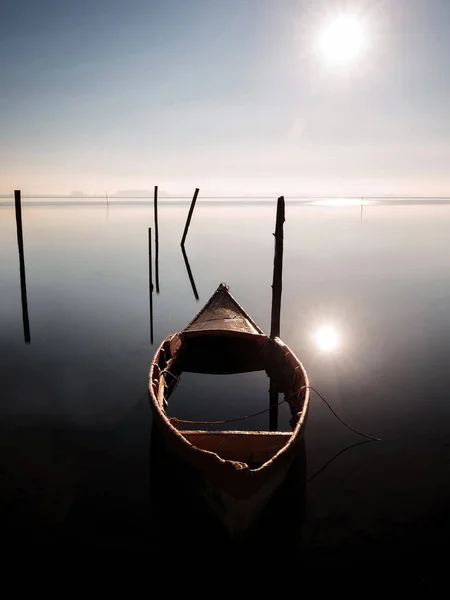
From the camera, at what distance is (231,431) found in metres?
9.35

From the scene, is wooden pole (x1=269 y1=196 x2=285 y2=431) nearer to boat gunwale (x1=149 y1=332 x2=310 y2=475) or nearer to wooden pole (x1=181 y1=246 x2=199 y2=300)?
boat gunwale (x1=149 y1=332 x2=310 y2=475)

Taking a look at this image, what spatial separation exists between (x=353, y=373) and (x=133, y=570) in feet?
35.6

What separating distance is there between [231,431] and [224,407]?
3.80 metres

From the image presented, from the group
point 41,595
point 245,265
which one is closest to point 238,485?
point 41,595

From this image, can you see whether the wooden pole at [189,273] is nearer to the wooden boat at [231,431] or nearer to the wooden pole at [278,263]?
the wooden boat at [231,431]

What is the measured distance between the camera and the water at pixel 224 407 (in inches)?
322

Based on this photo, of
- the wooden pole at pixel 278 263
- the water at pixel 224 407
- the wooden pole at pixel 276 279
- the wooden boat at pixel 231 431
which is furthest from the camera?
the wooden pole at pixel 278 263

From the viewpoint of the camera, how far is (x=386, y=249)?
163ft

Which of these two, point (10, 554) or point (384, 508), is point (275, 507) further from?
point (10, 554)

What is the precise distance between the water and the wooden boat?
3.71ft

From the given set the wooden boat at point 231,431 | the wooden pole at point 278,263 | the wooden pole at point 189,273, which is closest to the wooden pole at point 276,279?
the wooden pole at point 278,263

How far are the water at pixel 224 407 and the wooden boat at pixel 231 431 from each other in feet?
3.71

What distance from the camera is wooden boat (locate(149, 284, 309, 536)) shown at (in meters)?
7.02

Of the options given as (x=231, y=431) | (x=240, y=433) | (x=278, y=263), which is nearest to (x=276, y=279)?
(x=278, y=263)
